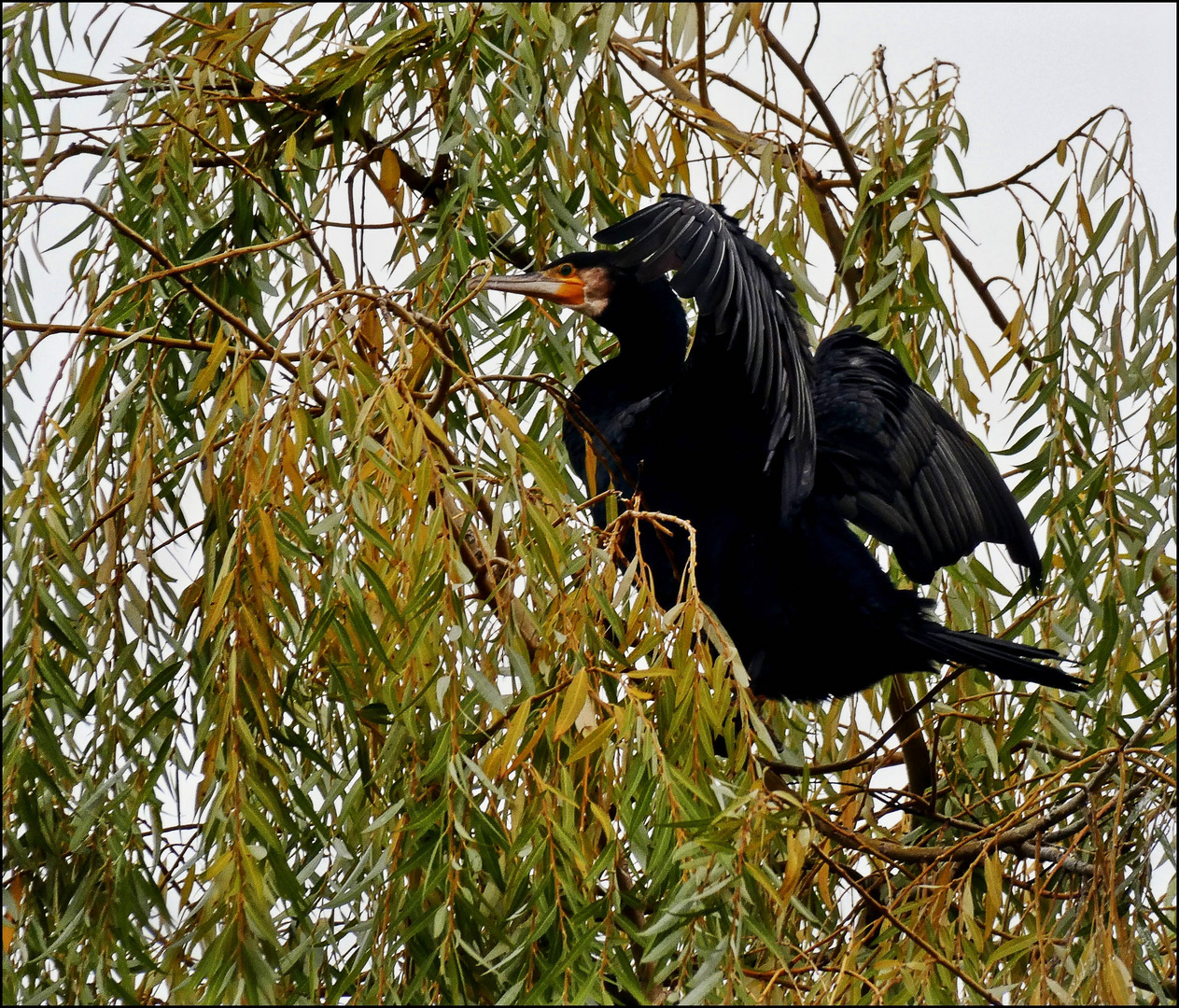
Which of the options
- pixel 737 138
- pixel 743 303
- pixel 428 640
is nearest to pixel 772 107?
pixel 737 138

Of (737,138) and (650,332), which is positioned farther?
(650,332)

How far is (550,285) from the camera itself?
7.02 ft

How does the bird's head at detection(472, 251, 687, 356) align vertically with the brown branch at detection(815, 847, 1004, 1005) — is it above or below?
above

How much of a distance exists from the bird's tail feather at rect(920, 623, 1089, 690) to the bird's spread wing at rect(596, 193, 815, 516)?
0.91 feet

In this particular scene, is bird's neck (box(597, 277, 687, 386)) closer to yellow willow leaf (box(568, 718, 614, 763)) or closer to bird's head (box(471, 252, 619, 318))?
bird's head (box(471, 252, 619, 318))

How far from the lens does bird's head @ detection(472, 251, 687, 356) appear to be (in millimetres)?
2109

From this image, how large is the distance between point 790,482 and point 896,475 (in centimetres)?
29

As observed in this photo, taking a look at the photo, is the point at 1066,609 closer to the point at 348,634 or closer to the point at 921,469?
the point at 921,469

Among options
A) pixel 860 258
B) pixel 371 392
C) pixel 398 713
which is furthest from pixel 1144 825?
pixel 860 258

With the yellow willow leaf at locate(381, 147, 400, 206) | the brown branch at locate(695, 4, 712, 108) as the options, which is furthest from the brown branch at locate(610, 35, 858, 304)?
→ the yellow willow leaf at locate(381, 147, 400, 206)

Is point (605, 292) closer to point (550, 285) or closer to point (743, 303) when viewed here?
point (550, 285)

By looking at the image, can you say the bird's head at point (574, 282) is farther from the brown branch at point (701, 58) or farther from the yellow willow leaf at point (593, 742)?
the yellow willow leaf at point (593, 742)

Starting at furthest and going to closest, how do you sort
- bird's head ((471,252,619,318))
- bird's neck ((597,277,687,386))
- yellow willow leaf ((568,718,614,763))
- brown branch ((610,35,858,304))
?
bird's neck ((597,277,687,386))
brown branch ((610,35,858,304))
bird's head ((471,252,619,318))
yellow willow leaf ((568,718,614,763))

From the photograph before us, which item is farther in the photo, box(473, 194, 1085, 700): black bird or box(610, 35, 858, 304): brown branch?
box(610, 35, 858, 304): brown branch
